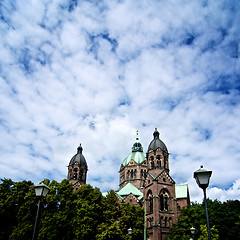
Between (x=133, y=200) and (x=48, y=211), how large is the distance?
70.8ft

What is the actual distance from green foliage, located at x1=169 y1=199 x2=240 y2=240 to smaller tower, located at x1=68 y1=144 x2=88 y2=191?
103 feet

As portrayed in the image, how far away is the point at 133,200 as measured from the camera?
53.2m

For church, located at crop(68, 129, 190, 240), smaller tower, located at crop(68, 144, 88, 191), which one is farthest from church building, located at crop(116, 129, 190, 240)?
smaller tower, located at crop(68, 144, 88, 191)

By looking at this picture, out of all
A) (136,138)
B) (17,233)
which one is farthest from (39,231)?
(136,138)

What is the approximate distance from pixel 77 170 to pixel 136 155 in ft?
58.7

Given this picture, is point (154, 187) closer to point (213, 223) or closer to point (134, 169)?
point (213, 223)

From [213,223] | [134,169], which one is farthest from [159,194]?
[134,169]

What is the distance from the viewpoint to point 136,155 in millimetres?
69188

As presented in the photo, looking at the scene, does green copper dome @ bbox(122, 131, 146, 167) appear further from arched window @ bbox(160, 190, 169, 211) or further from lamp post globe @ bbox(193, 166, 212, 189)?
lamp post globe @ bbox(193, 166, 212, 189)

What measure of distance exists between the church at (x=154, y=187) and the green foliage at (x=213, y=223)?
611 cm

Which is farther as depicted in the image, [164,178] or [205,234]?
[164,178]

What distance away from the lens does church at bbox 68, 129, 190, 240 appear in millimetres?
45316

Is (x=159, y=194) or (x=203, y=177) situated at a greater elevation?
(x=159, y=194)

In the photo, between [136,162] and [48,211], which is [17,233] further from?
[136,162]
